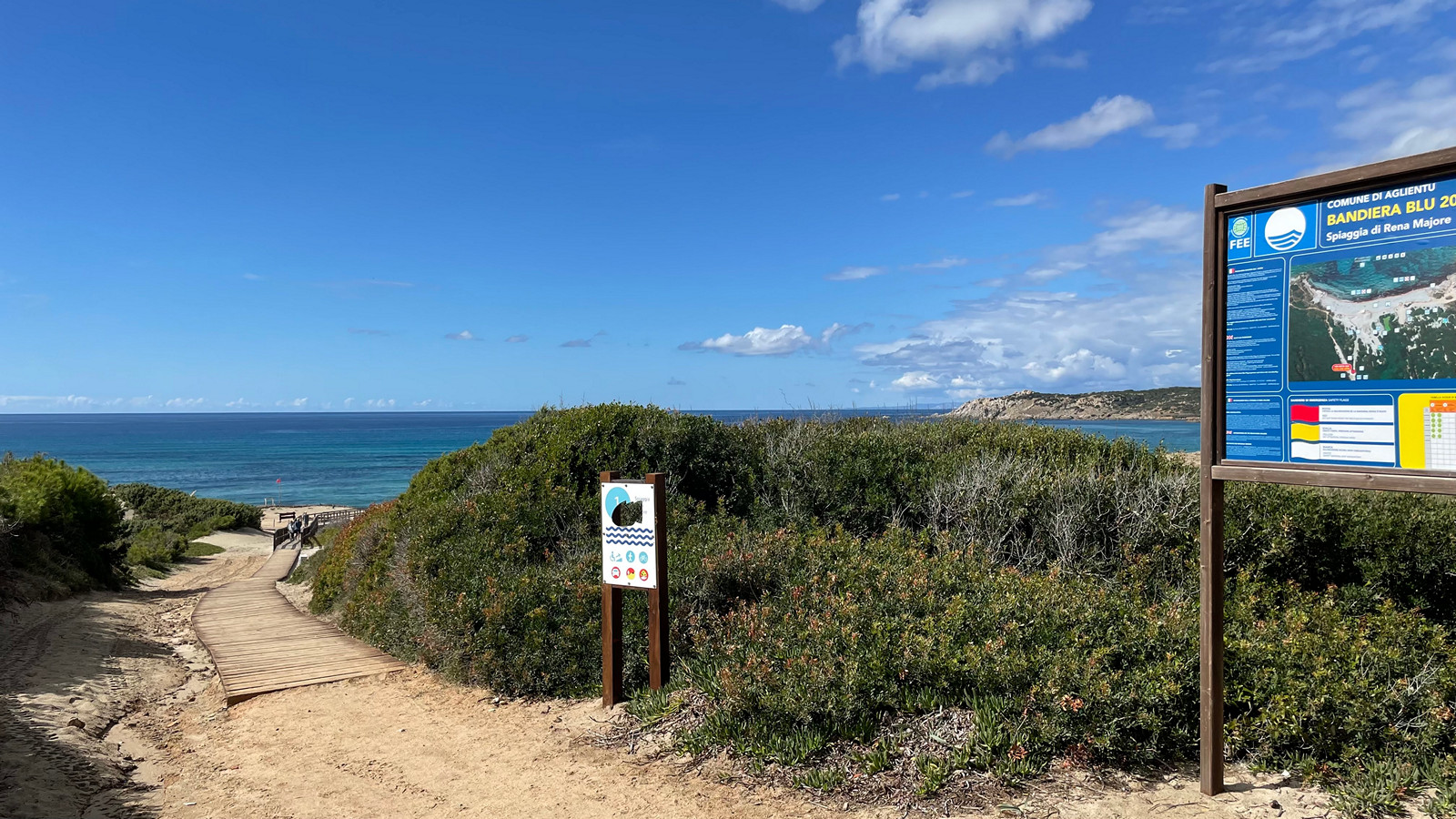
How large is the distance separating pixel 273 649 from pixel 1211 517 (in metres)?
9.42

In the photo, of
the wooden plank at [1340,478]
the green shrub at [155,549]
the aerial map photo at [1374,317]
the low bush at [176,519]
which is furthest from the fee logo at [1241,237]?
the low bush at [176,519]

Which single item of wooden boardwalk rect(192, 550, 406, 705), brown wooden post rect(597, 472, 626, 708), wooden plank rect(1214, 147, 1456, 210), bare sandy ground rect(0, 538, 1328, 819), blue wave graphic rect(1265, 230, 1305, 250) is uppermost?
wooden plank rect(1214, 147, 1456, 210)

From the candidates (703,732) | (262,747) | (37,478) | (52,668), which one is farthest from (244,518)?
(703,732)

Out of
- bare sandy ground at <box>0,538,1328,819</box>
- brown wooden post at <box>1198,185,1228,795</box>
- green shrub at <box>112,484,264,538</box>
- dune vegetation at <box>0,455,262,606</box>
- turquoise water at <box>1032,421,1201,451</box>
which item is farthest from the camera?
green shrub at <box>112,484,264,538</box>

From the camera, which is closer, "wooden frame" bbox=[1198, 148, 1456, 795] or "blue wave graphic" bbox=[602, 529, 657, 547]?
"wooden frame" bbox=[1198, 148, 1456, 795]

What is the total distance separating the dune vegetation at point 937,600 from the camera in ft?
14.4

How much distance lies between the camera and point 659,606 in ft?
19.7

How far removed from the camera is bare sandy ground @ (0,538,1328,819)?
172 inches

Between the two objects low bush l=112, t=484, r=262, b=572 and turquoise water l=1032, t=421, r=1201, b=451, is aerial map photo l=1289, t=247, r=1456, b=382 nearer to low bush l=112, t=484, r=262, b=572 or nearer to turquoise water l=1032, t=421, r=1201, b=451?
turquoise water l=1032, t=421, r=1201, b=451

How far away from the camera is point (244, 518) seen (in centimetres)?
3522

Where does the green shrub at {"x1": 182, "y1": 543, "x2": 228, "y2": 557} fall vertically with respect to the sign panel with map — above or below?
below

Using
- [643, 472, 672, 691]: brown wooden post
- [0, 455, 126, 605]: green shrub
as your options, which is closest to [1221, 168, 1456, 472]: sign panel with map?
[643, 472, 672, 691]: brown wooden post

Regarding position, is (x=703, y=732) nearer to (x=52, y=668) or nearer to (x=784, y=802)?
(x=784, y=802)

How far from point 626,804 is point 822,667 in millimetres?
1402
